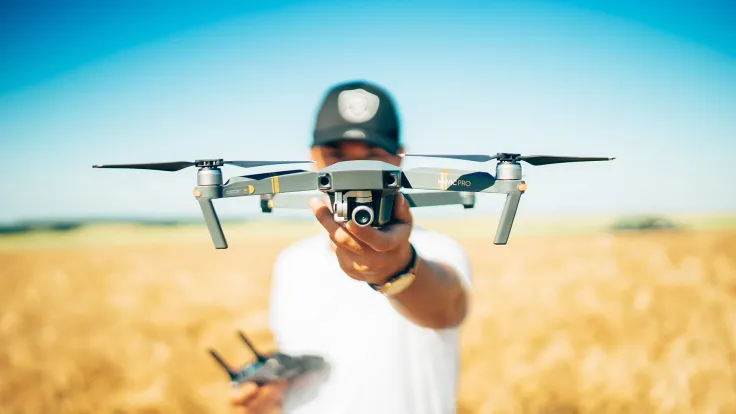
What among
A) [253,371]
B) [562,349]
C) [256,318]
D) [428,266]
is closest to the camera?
[428,266]

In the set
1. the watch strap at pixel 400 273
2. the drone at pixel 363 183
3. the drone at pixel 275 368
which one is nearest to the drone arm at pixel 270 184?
the drone at pixel 363 183

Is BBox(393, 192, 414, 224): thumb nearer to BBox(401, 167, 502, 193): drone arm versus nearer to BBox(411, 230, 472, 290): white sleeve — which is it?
BBox(401, 167, 502, 193): drone arm

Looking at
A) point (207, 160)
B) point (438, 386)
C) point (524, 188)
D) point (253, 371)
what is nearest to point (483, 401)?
point (438, 386)

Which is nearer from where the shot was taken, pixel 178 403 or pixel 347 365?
pixel 347 365

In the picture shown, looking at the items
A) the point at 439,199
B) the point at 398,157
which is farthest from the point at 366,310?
the point at 398,157

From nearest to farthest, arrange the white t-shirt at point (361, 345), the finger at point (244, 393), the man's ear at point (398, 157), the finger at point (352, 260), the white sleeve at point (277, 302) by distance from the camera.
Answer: the finger at point (352, 260)
the man's ear at point (398, 157)
the white t-shirt at point (361, 345)
the finger at point (244, 393)
the white sleeve at point (277, 302)

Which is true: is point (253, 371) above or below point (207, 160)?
below

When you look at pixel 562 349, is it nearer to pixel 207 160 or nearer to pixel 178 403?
pixel 178 403

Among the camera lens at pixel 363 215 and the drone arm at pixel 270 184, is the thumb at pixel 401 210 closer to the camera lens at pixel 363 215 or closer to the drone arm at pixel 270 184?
the camera lens at pixel 363 215
